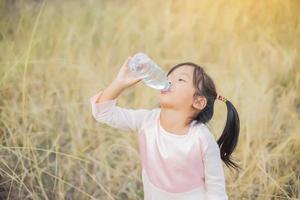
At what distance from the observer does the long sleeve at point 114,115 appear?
1.90m

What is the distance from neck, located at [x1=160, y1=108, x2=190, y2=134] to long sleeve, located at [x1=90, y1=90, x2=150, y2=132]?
0.33ft

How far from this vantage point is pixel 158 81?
194 cm

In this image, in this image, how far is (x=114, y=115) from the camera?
76.2 inches

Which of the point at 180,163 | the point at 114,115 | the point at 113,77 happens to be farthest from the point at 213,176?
the point at 113,77

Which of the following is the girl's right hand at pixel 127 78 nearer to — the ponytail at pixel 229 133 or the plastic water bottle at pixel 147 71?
the plastic water bottle at pixel 147 71

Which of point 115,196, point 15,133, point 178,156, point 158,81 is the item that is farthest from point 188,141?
point 15,133

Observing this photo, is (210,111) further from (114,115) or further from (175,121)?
(114,115)

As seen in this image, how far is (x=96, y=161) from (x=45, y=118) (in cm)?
31

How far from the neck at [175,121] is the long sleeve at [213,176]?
11cm

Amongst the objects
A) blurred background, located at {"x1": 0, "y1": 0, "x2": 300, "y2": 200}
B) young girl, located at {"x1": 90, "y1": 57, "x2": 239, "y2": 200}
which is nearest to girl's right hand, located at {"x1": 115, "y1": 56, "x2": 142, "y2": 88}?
young girl, located at {"x1": 90, "y1": 57, "x2": 239, "y2": 200}

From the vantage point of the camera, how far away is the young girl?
1.88 metres

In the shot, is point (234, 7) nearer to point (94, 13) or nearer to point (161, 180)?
point (94, 13)

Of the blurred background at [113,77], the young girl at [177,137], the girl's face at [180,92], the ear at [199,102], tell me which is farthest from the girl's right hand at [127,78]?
the blurred background at [113,77]

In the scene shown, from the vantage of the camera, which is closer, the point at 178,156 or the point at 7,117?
the point at 178,156
